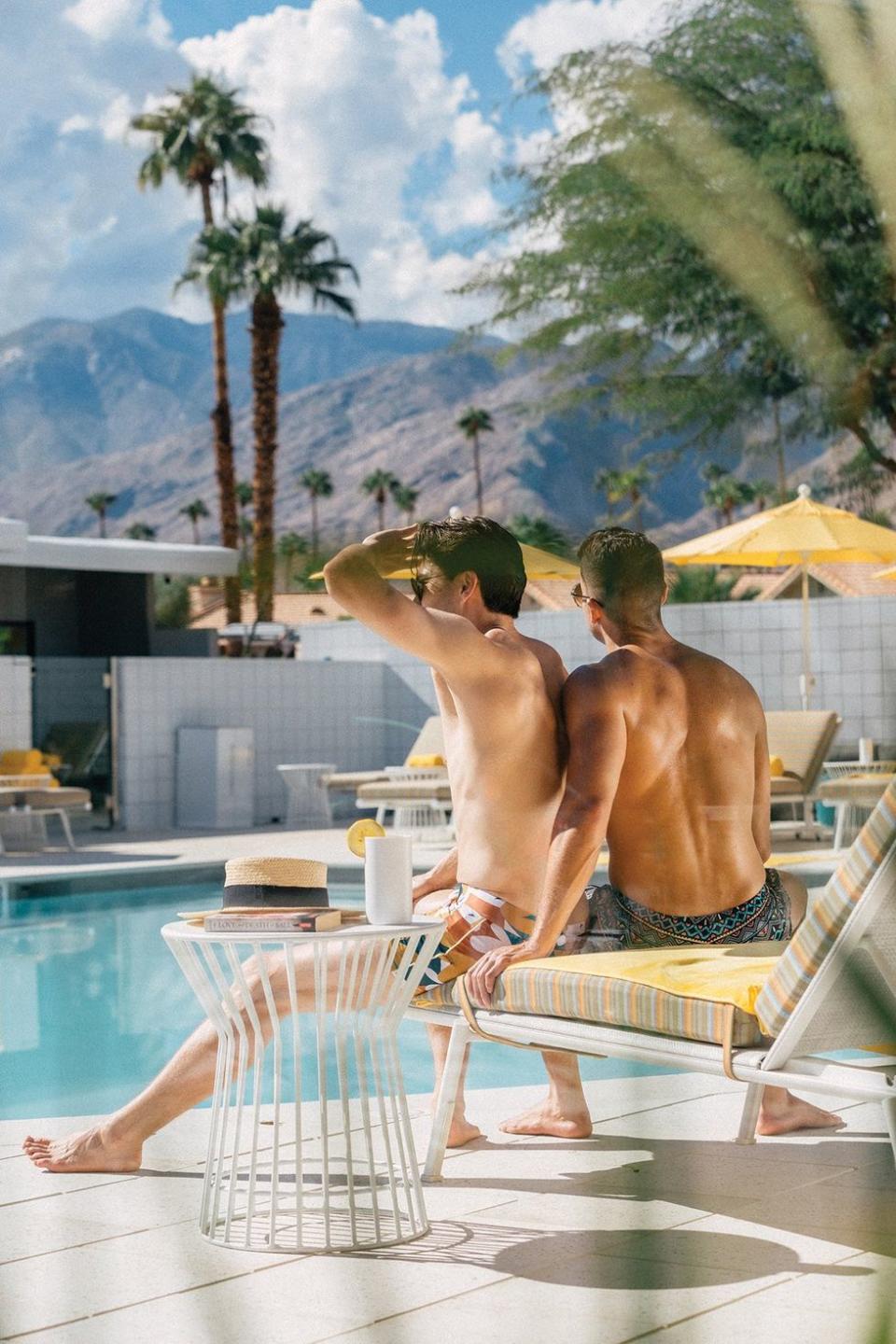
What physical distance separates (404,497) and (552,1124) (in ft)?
148

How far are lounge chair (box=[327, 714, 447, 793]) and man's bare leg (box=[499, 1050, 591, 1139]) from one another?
6451 millimetres

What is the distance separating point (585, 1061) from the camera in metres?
3.89

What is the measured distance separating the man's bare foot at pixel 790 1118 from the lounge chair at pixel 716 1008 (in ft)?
1.88

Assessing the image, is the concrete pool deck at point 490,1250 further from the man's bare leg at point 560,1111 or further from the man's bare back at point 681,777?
the man's bare back at point 681,777

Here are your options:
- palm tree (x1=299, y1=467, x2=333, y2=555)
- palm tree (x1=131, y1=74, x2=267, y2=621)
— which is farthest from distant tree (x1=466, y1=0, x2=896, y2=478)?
palm tree (x1=299, y1=467, x2=333, y2=555)

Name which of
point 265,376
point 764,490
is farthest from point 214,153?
point 764,490

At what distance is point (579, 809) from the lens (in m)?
2.32

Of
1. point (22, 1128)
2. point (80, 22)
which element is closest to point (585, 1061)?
point (22, 1128)

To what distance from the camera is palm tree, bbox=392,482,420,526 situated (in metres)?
47.0

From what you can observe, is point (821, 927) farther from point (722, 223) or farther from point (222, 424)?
point (222, 424)

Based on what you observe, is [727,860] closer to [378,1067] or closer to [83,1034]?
[378,1067]

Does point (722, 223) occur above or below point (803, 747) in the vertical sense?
above

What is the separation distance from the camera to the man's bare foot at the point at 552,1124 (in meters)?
2.76

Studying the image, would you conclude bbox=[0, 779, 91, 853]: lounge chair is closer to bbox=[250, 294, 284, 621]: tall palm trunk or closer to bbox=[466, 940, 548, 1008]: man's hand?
bbox=[466, 940, 548, 1008]: man's hand
